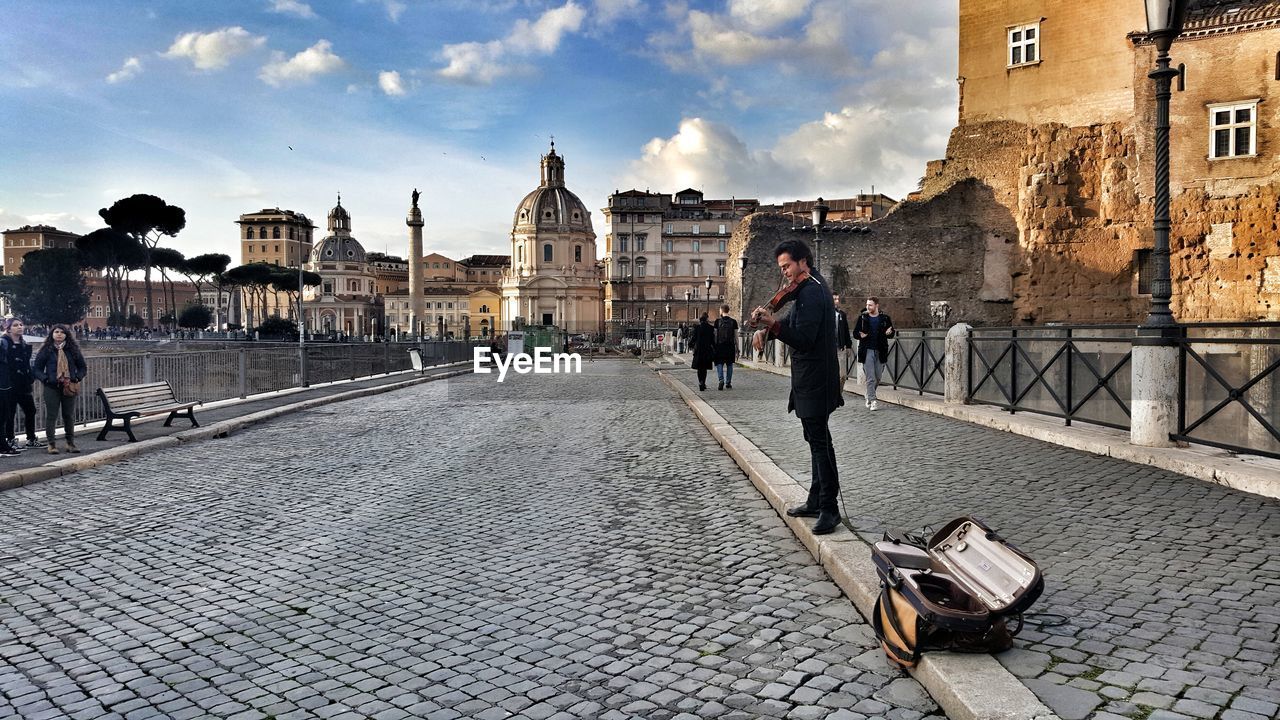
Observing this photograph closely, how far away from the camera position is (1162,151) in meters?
7.86

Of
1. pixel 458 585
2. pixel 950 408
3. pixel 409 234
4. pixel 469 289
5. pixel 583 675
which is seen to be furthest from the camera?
pixel 469 289

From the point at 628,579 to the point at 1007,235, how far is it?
29.4 meters

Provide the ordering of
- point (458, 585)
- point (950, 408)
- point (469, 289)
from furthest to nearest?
point (469, 289) → point (950, 408) → point (458, 585)

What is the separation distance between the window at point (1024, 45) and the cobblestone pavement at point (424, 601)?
25.7 m

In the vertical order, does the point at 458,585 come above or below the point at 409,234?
below

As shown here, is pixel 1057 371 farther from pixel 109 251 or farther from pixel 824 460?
pixel 109 251

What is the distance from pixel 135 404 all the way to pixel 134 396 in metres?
0.13

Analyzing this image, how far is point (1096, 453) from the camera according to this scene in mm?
7902

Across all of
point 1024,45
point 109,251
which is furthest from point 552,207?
point 1024,45

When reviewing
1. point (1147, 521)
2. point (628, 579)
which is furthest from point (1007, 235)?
point (628, 579)

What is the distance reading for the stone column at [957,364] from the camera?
12188 mm

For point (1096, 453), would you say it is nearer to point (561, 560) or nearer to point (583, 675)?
point (561, 560)

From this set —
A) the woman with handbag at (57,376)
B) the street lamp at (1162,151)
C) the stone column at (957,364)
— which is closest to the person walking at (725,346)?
the stone column at (957,364)

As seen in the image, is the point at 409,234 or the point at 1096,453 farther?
the point at 409,234
